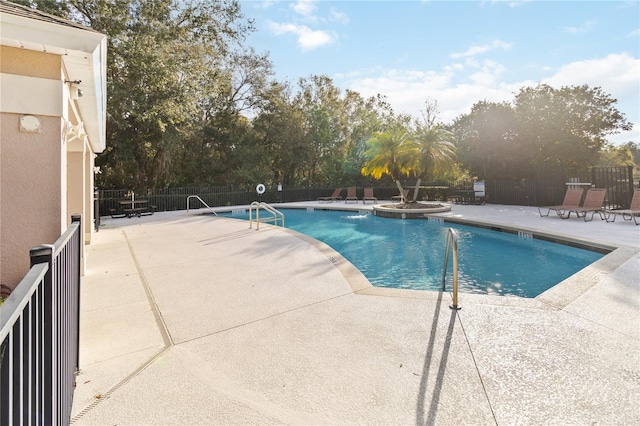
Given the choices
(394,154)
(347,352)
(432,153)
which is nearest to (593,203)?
(432,153)

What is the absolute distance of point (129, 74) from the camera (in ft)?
45.7

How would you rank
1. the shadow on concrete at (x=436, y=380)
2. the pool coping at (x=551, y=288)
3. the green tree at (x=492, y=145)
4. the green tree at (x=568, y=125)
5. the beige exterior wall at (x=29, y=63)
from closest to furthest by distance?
the shadow on concrete at (x=436, y=380)
the beige exterior wall at (x=29, y=63)
the pool coping at (x=551, y=288)
the green tree at (x=568, y=125)
the green tree at (x=492, y=145)

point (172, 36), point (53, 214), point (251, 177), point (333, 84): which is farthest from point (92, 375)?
point (333, 84)

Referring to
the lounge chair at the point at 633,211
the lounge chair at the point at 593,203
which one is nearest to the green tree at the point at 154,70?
the lounge chair at the point at 593,203

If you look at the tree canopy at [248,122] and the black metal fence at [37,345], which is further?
the tree canopy at [248,122]

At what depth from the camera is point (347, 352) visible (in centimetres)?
265

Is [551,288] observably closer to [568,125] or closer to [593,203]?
[593,203]

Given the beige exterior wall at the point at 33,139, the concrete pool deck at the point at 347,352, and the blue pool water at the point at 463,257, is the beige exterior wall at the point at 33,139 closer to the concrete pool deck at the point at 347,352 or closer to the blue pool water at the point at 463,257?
the concrete pool deck at the point at 347,352

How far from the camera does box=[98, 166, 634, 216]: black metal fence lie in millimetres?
12977

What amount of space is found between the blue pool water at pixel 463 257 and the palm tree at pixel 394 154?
451 cm

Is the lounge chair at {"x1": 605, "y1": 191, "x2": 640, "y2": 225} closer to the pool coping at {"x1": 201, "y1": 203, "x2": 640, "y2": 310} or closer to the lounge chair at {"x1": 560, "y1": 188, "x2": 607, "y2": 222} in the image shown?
the lounge chair at {"x1": 560, "y1": 188, "x2": 607, "y2": 222}

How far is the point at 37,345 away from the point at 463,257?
7635 millimetres

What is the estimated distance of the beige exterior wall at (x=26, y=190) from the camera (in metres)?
3.19

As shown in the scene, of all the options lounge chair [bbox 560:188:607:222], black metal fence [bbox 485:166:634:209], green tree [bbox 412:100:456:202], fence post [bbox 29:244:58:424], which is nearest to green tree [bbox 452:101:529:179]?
black metal fence [bbox 485:166:634:209]
